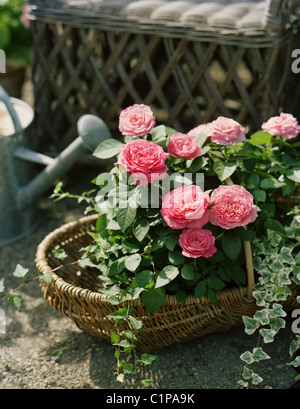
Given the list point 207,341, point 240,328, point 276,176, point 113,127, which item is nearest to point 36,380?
point 207,341

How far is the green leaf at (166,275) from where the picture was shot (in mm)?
1256

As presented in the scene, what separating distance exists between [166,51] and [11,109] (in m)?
0.65

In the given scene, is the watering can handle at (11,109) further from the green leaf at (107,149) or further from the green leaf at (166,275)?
the green leaf at (166,275)

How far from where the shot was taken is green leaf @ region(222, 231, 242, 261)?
1296 mm

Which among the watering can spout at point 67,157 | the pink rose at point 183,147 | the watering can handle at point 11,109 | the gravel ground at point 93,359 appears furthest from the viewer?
the watering can handle at point 11,109

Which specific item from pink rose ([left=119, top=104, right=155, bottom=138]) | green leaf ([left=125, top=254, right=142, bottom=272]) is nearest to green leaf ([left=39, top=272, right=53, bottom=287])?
green leaf ([left=125, top=254, right=142, bottom=272])

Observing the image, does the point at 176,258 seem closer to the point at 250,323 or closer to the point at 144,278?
the point at 144,278

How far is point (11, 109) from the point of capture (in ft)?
5.94

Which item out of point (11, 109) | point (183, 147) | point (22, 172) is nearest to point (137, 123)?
point (183, 147)

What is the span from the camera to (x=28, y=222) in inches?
82.4

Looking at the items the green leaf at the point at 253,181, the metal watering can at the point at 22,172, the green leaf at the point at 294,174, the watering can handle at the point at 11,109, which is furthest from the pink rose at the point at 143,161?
the watering can handle at the point at 11,109

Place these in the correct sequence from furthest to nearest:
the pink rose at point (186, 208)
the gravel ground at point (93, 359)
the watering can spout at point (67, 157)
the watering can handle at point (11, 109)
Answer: the watering can handle at point (11, 109)
the watering can spout at point (67, 157)
the gravel ground at point (93, 359)
the pink rose at point (186, 208)

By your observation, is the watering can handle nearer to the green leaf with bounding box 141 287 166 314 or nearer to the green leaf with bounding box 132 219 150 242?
the green leaf with bounding box 132 219 150 242

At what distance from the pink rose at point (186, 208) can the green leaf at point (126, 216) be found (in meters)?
0.08
